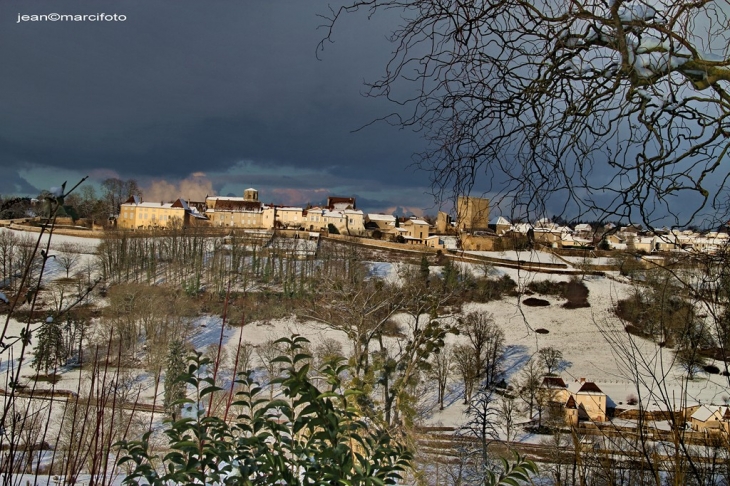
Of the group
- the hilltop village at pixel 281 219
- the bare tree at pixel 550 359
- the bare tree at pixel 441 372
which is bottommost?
the bare tree at pixel 441 372

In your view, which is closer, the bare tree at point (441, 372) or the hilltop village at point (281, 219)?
the bare tree at point (441, 372)

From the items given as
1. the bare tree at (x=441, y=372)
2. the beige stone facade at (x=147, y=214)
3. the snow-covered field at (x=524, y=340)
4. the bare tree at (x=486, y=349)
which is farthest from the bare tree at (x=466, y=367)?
the beige stone facade at (x=147, y=214)

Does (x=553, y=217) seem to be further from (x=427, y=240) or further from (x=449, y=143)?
(x=427, y=240)

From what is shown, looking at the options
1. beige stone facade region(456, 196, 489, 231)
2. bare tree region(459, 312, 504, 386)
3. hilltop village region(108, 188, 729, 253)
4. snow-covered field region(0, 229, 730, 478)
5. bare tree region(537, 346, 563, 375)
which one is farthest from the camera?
hilltop village region(108, 188, 729, 253)

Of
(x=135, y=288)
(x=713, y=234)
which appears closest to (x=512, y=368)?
(x=135, y=288)

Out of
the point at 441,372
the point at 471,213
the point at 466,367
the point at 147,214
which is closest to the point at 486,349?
the point at 466,367

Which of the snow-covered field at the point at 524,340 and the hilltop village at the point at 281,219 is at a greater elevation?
the hilltop village at the point at 281,219

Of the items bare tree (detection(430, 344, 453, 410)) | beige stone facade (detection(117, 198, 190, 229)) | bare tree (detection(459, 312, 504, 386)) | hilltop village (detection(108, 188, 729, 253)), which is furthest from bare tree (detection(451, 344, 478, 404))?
beige stone facade (detection(117, 198, 190, 229))

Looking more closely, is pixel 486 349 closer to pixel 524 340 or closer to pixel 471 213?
pixel 524 340

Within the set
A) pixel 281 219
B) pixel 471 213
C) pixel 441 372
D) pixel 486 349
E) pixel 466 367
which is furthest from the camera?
pixel 281 219

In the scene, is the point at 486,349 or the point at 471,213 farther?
the point at 486,349

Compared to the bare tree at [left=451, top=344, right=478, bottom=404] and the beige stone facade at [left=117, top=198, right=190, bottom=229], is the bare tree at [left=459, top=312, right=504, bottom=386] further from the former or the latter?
the beige stone facade at [left=117, top=198, right=190, bottom=229]

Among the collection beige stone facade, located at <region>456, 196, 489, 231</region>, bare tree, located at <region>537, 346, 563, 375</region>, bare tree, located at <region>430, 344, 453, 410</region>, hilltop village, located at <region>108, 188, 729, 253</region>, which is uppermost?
hilltop village, located at <region>108, 188, 729, 253</region>

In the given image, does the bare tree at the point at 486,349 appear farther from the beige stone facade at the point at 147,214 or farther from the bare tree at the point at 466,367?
the beige stone facade at the point at 147,214
